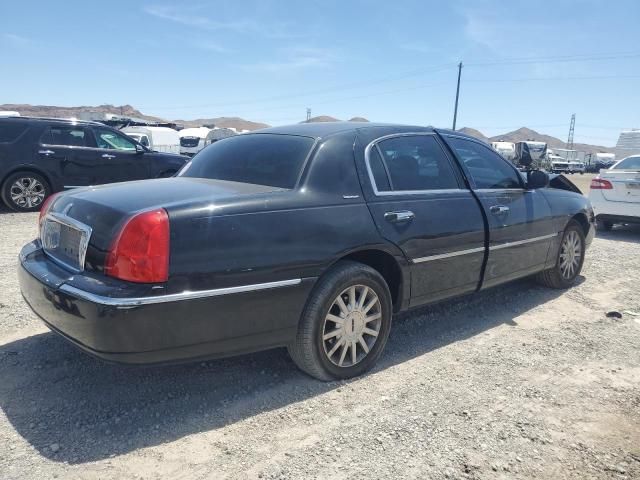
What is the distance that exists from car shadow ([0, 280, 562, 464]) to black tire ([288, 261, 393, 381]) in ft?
0.45

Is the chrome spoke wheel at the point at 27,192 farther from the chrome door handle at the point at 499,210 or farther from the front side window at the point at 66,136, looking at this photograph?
the chrome door handle at the point at 499,210

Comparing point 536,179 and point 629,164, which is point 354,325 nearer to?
point 536,179

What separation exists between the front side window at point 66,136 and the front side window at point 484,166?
8000mm

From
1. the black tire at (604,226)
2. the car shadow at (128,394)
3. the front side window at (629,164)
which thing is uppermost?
the front side window at (629,164)

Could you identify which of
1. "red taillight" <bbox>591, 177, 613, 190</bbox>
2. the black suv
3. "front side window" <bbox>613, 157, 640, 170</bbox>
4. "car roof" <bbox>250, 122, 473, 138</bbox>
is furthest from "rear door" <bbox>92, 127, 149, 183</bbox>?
"front side window" <bbox>613, 157, 640, 170</bbox>

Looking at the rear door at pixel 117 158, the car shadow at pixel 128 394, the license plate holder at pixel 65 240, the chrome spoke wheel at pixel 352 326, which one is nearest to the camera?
the car shadow at pixel 128 394

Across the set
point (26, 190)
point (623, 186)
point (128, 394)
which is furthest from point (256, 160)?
point (623, 186)

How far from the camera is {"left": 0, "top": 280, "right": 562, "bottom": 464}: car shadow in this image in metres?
2.69

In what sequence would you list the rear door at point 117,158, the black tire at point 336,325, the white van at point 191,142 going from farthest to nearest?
the white van at point 191,142 → the rear door at point 117,158 → the black tire at point 336,325

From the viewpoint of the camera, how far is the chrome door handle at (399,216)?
3.48 m

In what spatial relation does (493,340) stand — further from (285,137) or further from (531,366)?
(285,137)

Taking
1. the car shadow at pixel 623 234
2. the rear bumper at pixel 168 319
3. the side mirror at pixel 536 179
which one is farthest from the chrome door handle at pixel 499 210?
the car shadow at pixel 623 234

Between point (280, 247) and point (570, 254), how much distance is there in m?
4.00

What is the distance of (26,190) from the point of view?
373 inches
